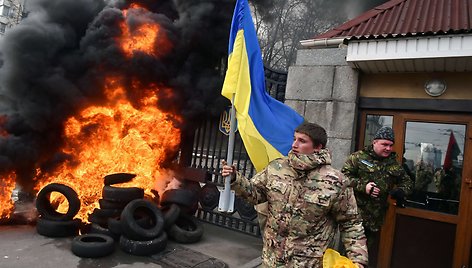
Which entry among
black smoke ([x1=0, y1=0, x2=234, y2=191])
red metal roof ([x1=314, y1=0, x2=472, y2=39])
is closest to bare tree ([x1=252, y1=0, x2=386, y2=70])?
black smoke ([x1=0, y1=0, x2=234, y2=191])

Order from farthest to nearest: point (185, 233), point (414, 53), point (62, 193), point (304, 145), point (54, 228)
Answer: point (185, 233) < point (62, 193) < point (54, 228) < point (414, 53) < point (304, 145)

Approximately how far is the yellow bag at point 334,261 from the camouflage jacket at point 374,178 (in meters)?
1.49

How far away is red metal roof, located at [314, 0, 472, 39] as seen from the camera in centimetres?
464

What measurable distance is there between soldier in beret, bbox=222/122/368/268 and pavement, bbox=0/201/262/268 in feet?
9.74

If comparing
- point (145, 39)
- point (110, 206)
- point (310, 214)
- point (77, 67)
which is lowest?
point (110, 206)

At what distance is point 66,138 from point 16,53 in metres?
2.46

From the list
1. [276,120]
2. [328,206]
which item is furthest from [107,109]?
[328,206]

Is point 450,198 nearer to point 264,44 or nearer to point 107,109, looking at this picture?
point 107,109

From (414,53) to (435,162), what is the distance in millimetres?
1772

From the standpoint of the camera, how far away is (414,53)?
4.39m

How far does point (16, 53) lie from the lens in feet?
26.8

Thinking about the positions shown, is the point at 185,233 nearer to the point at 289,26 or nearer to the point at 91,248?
the point at 91,248

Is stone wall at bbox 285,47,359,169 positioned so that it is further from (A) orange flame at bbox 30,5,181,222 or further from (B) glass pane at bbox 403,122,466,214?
(A) orange flame at bbox 30,5,181,222

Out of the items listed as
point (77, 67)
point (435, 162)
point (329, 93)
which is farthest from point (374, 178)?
point (77, 67)
